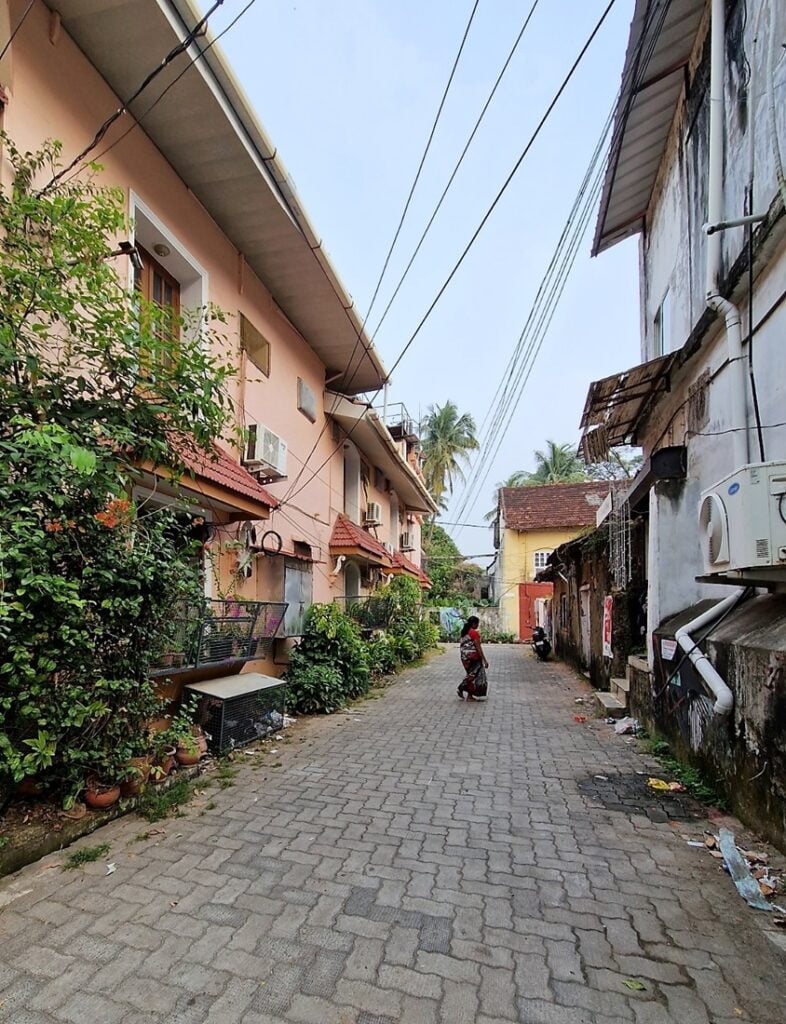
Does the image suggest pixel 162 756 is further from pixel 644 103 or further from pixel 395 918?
pixel 644 103

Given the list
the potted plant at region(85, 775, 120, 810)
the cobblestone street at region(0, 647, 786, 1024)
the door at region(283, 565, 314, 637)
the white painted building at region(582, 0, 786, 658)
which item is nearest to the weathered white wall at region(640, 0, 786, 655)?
the white painted building at region(582, 0, 786, 658)

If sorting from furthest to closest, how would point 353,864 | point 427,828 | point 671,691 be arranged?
point 671,691
point 427,828
point 353,864

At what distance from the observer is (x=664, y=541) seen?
6.14 meters

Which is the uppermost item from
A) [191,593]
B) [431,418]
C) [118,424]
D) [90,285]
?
[431,418]

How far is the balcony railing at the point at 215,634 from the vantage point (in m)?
4.44

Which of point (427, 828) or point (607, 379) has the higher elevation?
point (607, 379)

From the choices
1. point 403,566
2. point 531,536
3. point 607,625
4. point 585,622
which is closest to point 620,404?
point 607,625

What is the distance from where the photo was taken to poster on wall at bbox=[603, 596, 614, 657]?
8.69 metres

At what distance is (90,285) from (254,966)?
3924 mm

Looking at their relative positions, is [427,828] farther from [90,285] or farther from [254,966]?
[90,285]

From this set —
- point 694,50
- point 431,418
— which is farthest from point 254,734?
point 431,418

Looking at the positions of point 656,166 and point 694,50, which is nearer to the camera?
point 694,50

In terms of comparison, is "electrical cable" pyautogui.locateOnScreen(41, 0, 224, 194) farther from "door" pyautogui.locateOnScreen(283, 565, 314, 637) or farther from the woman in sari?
the woman in sari

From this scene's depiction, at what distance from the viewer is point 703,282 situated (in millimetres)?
5477
